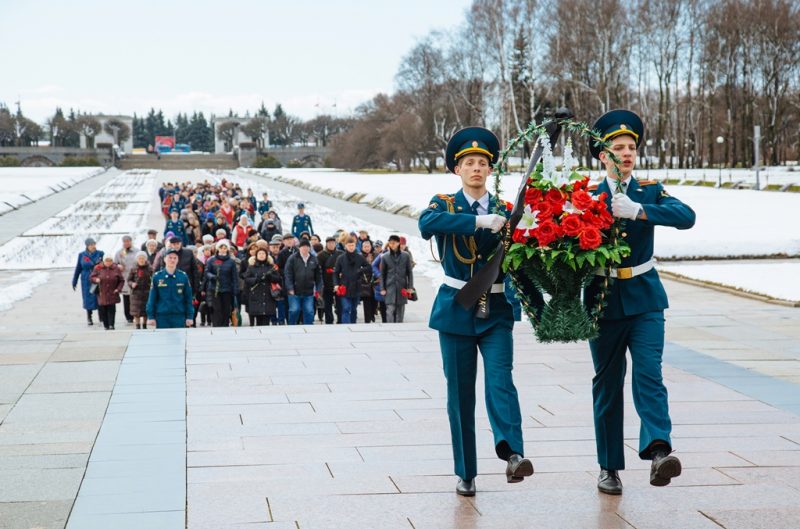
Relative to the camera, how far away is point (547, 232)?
5148mm

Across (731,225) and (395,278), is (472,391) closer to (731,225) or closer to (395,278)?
(395,278)

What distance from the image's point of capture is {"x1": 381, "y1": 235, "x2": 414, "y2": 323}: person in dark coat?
15.3 metres

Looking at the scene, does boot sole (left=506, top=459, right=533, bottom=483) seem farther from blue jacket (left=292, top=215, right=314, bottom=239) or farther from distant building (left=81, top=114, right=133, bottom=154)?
distant building (left=81, top=114, right=133, bottom=154)

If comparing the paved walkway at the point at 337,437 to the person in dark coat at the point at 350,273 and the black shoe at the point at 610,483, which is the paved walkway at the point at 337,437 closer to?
the black shoe at the point at 610,483

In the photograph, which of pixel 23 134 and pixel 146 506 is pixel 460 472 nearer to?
pixel 146 506

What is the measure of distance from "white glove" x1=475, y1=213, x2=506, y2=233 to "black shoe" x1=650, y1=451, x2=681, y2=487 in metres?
1.34

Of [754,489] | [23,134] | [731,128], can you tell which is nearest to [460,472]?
[754,489]

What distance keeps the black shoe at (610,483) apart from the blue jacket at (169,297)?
8779 mm

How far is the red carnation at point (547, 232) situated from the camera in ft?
16.8

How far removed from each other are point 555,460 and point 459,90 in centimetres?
7831

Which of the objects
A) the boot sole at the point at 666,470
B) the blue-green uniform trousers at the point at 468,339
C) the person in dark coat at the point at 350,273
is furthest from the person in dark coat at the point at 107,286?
the boot sole at the point at 666,470

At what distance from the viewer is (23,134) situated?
6545 inches

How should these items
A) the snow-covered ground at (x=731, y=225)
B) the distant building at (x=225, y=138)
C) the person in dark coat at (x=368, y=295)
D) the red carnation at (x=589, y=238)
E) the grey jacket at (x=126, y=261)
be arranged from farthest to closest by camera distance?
the distant building at (x=225, y=138), the snow-covered ground at (x=731, y=225), the grey jacket at (x=126, y=261), the person in dark coat at (x=368, y=295), the red carnation at (x=589, y=238)

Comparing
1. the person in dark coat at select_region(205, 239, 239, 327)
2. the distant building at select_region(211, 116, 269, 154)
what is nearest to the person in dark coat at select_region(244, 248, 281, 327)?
the person in dark coat at select_region(205, 239, 239, 327)
